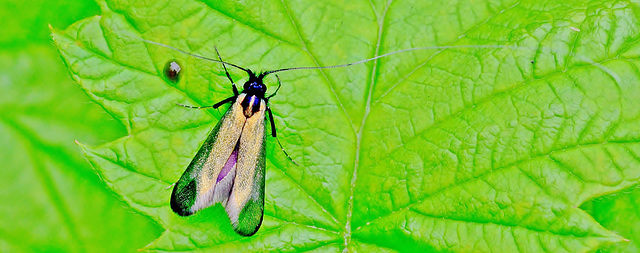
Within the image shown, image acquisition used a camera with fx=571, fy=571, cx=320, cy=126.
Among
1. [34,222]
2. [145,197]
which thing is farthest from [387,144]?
[34,222]

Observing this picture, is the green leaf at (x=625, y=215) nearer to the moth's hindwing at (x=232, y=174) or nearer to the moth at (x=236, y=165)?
the moth at (x=236, y=165)

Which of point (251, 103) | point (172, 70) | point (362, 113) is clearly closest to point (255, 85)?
point (251, 103)

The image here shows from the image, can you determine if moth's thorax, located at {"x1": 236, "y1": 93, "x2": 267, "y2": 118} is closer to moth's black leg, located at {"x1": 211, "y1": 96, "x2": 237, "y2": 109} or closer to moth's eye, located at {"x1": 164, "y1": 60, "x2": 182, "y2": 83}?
moth's black leg, located at {"x1": 211, "y1": 96, "x2": 237, "y2": 109}

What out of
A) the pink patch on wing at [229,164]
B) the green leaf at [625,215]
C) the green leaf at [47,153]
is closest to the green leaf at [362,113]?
the pink patch on wing at [229,164]

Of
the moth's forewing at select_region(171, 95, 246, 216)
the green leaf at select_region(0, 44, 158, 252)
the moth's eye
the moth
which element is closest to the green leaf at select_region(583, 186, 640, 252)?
the moth

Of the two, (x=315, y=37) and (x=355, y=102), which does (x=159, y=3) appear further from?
(x=355, y=102)

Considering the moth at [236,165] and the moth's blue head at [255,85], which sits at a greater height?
the moth's blue head at [255,85]
